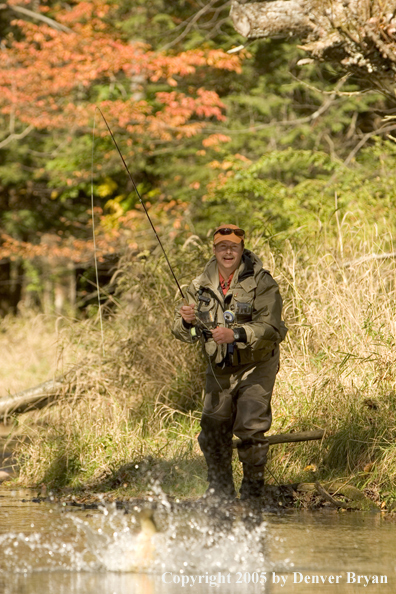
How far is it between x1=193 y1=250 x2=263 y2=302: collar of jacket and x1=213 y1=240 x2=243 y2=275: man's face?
0.15ft

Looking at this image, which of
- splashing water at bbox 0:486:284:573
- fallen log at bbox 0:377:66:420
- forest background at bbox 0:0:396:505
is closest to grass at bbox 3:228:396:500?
forest background at bbox 0:0:396:505

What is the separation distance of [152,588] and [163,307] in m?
4.67

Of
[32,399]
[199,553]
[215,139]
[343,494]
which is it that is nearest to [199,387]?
[32,399]

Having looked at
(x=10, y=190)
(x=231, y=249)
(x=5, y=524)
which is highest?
(x=231, y=249)

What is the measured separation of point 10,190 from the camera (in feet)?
77.7

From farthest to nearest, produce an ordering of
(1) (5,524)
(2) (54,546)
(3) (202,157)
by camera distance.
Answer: (3) (202,157)
(1) (5,524)
(2) (54,546)

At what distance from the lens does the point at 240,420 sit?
6.07 meters

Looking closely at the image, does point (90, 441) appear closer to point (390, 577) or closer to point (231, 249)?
point (231, 249)

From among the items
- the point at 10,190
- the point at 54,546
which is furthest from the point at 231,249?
the point at 10,190

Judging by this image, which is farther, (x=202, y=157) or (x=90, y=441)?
(x=202, y=157)

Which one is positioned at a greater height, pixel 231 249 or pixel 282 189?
pixel 231 249

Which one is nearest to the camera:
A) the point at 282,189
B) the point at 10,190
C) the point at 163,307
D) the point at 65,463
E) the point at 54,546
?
the point at 54,546

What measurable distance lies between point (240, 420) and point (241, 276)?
0.90 m

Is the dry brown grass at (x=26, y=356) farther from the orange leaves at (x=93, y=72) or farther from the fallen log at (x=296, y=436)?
the fallen log at (x=296, y=436)
